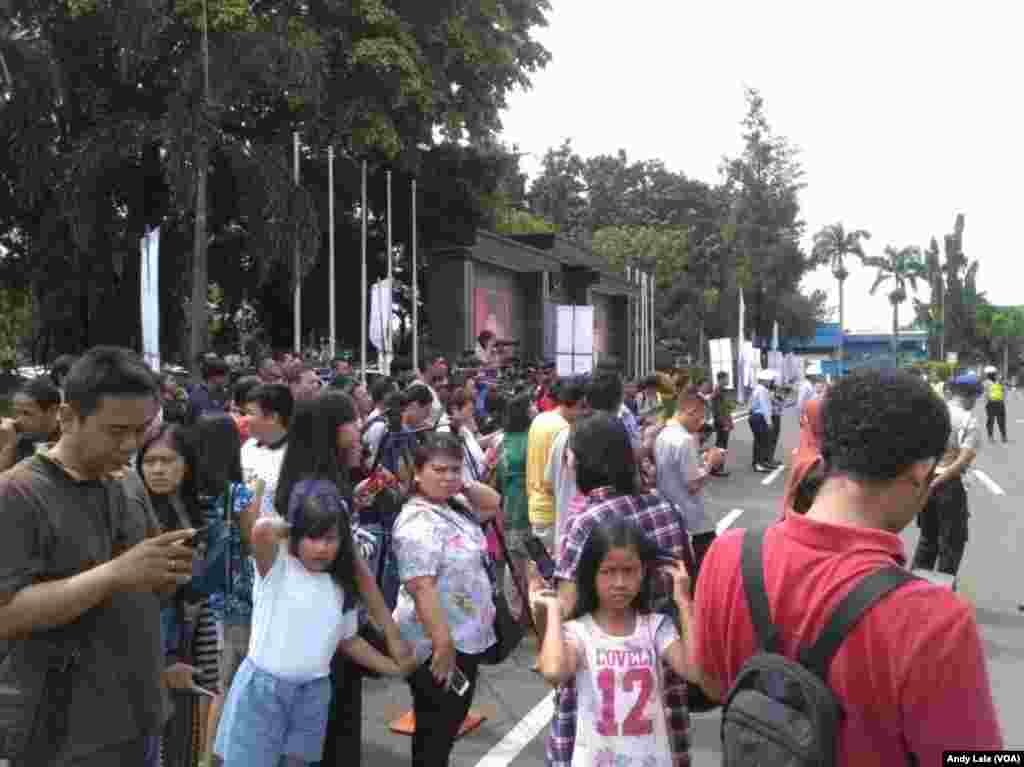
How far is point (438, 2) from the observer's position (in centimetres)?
2473

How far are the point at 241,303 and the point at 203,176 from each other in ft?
25.5

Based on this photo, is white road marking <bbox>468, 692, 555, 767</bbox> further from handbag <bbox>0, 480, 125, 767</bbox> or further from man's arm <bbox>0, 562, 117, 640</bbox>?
man's arm <bbox>0, 562, 117, 640</bbox>

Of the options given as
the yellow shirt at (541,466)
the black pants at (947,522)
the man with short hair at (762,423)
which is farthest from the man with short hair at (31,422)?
the man with short hair at (762,423)

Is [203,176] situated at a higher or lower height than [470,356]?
higher

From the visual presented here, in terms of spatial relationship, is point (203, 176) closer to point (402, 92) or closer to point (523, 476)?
point (402, 92)

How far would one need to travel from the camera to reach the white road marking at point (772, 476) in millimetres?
17269

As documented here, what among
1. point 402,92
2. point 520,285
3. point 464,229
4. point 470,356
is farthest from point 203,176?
point 520,285

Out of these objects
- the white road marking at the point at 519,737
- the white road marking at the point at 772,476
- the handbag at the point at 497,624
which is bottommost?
the white road marking at the point at 772,476

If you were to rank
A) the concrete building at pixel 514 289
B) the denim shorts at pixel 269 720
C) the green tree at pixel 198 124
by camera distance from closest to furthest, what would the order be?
the denim shorts at pixel 269 720 → the green tree at pixel 198 124 → the concrete building at pixel 514 289

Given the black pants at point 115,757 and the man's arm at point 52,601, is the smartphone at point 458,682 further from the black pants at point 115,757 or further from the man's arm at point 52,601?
the man's arm at point 52,601

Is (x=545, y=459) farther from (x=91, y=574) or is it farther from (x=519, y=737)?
(x=91, y=574)

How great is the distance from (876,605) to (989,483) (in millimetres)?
16341

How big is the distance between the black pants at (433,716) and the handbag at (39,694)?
172 centimetres

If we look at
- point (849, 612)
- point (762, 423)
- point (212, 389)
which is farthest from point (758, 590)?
point (762, 423)
